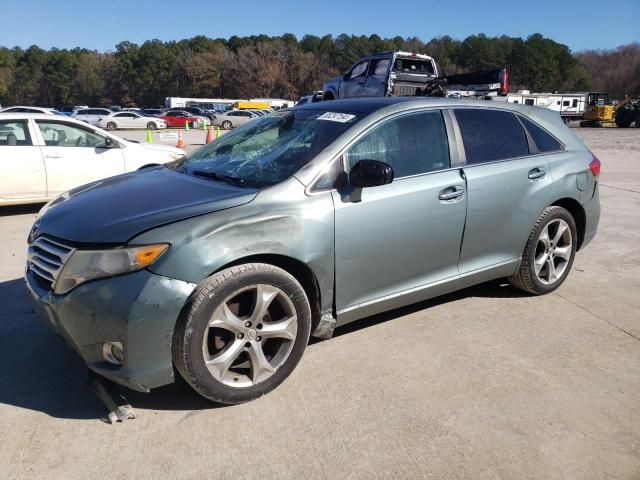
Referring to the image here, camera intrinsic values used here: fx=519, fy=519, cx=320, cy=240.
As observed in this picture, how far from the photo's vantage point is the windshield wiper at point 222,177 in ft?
10.1

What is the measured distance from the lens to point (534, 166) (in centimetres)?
400

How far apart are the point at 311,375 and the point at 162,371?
91 cm

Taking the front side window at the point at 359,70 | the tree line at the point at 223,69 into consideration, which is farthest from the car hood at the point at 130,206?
the tree line at the point at 223,69

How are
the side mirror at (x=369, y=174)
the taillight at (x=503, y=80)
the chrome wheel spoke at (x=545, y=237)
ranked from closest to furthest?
the side mirror at (x=369, y=174) < the chrome wheel spoke at (x=545, y=237) < the taillight at (x=503, y=80)

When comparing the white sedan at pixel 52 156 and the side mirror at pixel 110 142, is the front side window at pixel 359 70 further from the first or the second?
the side mirror at pixel 110 142

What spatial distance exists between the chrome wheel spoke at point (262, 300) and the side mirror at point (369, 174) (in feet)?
2.61

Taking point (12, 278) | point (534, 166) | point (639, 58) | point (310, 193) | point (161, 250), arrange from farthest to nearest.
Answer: point (639, 58)
point (12, 278)
point (534, 166)
point (310, 193)
point (161, 250)

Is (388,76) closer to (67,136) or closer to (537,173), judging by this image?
(67,136)

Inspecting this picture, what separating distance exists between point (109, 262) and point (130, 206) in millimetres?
472

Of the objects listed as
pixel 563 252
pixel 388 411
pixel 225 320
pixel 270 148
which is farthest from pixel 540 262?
pixel 225 320

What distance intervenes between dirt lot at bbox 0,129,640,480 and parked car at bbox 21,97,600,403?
10.3 inches

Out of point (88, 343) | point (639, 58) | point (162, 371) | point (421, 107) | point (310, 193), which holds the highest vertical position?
point (639, 58)

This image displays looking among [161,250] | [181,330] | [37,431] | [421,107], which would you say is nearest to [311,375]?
[181,330]

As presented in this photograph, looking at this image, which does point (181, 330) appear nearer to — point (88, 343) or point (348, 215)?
point (88, 343)
